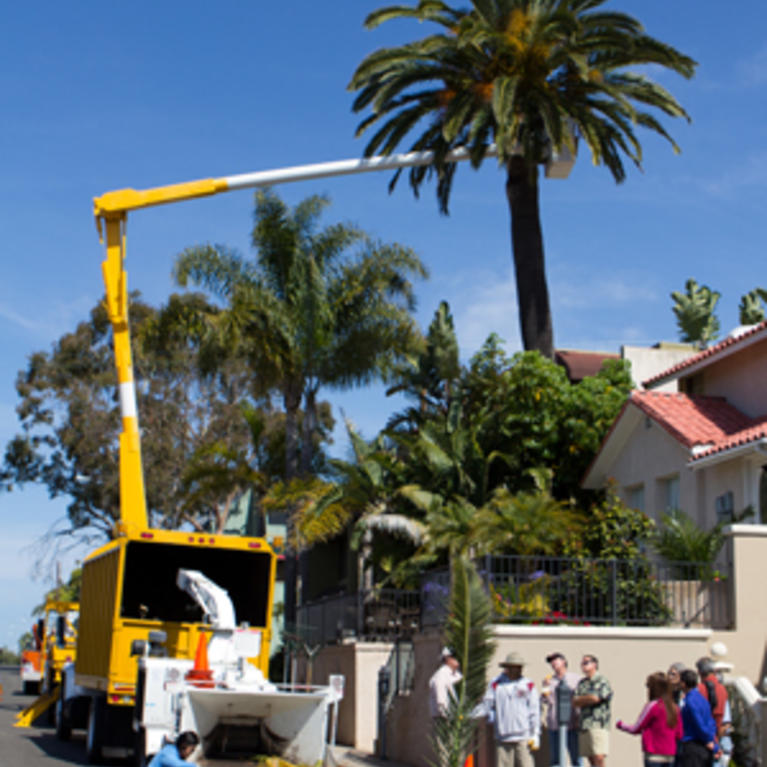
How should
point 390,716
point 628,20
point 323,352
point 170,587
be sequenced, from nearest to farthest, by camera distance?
point 170,587, point 390,716, point 628,20, point 323,352

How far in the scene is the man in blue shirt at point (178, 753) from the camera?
1002 cm

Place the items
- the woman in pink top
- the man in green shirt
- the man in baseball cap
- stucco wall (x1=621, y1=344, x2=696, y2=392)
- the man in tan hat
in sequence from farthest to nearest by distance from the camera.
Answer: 1. stucco wall (x1=621, y1=344, x2=696, y2=392)
2. the man in baseball cap
3. the man in tan hat
4. the man in green shirt
5. the woman in pink top

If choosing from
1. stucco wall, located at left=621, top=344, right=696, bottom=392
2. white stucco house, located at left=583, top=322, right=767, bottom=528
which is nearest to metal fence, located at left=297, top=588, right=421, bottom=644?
white stucco house, located at left=583, top=322, right=767, bottom=528

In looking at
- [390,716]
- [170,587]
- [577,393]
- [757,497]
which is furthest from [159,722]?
[577,393]

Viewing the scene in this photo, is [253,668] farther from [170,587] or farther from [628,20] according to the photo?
[628,20]

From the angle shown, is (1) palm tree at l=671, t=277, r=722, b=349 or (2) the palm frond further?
(1) palm tree at l=671, t=277, r=722, b=349

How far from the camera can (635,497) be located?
22828mm

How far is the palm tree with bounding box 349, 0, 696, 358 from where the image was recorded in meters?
24.2

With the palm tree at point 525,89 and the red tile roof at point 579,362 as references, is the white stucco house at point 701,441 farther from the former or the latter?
the red tile roof at point 579,362

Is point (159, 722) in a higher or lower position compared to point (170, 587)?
lower

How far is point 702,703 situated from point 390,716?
8.08m

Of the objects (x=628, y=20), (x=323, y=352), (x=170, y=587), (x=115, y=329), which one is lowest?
(x=170, y=587)

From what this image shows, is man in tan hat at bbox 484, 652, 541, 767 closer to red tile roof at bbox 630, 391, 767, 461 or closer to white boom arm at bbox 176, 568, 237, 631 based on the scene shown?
white boom arm at bbox 176, 568, 237, 631

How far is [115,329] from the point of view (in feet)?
61.7
